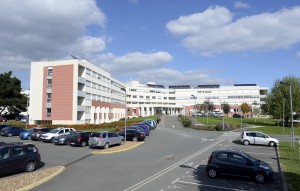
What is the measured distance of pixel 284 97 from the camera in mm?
74062

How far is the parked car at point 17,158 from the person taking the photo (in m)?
17.7

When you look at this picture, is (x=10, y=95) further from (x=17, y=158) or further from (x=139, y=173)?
(x=139, y=173)

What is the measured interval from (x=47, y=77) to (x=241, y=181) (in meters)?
52.7

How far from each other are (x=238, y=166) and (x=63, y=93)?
4957 centimetres

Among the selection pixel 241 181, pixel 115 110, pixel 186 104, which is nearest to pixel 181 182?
pixel 241 181

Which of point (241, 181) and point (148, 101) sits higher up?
point (148, 101)

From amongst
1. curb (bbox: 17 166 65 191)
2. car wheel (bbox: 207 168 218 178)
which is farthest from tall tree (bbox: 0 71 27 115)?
car wheel (bbox: 207 168 218 178)

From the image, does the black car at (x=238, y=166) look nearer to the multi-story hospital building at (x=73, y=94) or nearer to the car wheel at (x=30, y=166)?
the car wheel at (x=30, y=166)

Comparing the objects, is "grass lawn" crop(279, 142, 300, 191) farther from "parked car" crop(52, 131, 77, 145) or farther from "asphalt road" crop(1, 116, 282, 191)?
"parked car" crop(52, 131, 77, 145)

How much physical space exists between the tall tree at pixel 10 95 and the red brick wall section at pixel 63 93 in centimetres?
1859

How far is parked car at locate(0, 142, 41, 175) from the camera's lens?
17.7 metres

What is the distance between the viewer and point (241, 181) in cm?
1756

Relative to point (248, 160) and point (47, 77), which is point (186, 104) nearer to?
point (47, 77)

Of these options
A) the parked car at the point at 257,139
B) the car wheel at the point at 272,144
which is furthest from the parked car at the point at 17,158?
the car wheel at the point at 272,144
